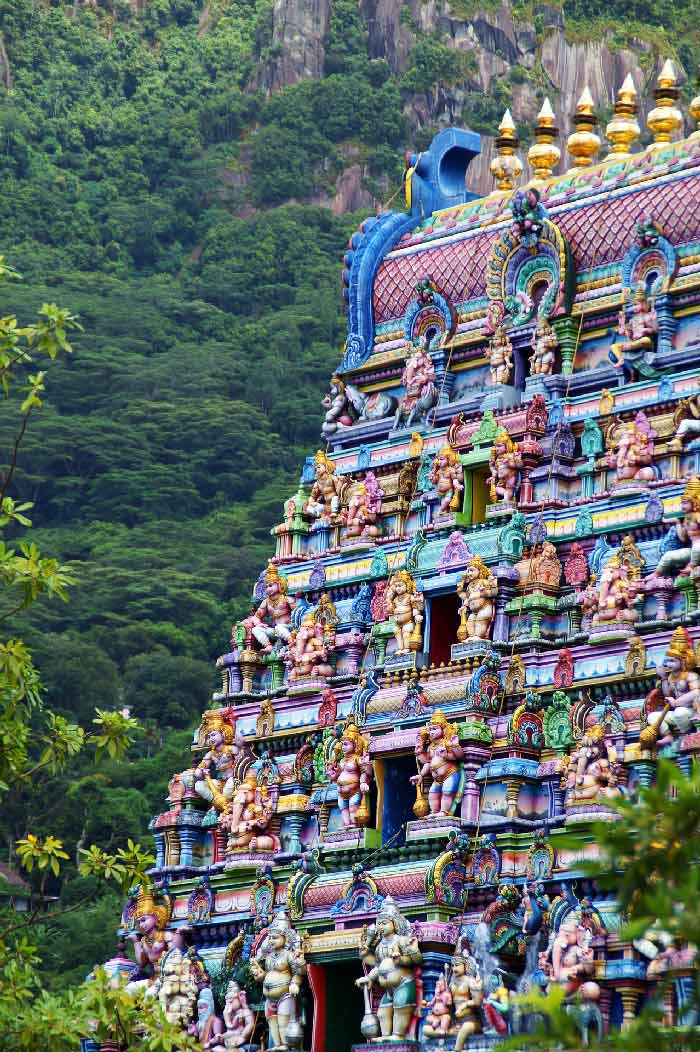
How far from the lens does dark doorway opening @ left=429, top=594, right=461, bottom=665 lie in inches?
1276

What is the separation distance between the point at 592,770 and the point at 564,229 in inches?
287

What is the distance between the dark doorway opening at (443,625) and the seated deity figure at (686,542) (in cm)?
Result: 319

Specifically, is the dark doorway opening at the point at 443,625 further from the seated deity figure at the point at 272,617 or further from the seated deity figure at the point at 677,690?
the seated deity figure at the point at 677,690

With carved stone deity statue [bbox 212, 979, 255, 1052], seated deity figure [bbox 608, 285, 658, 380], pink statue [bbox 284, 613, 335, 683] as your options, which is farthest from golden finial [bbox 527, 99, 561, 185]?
carved stone deity statue [bbox 212, 979, 255, 1052]

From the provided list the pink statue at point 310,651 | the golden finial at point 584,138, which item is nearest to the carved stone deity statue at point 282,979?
the pink statue at point 310,651

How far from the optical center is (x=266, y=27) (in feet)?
372

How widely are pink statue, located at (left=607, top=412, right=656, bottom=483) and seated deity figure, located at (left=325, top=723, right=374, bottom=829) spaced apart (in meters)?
4.16

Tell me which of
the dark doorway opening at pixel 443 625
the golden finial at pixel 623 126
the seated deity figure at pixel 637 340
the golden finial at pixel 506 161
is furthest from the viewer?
the golden finial at pixel 506 161

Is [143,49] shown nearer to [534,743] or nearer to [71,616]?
[71,616]

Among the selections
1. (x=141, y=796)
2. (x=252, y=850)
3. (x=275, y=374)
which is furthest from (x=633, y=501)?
(x=275, y=374)

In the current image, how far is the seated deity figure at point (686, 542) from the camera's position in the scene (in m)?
29.6

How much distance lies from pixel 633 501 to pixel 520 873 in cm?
432

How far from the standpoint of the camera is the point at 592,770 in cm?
2931

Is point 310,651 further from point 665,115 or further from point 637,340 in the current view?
→ point 665,115
